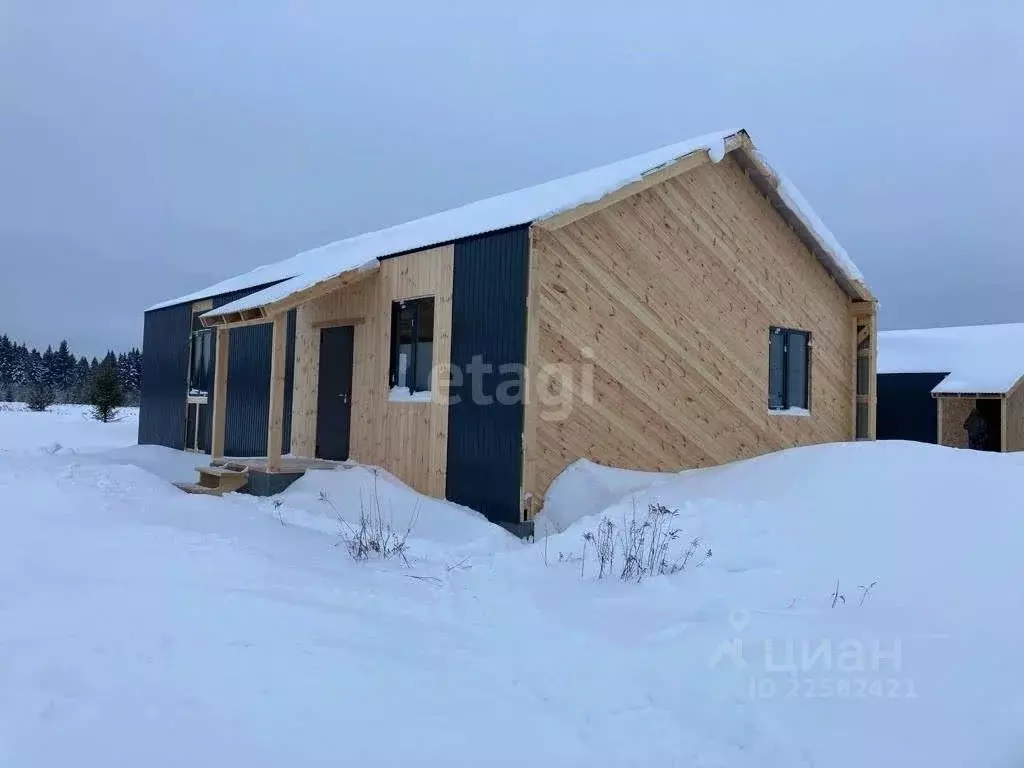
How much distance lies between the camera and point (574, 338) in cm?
954

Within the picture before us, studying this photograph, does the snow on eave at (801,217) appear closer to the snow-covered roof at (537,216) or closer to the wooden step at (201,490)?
the snow-covered roof at (537,216)

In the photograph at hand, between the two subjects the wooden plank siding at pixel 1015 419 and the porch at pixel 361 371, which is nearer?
the porch at pixel 361 371

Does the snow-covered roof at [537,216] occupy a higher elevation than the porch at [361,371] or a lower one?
higher

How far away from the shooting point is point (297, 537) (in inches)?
297

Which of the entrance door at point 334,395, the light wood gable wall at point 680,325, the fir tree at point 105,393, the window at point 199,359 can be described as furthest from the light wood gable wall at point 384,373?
the fir tree at point 105,393

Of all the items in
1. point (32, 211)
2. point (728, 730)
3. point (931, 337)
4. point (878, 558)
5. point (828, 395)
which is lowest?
point (728, 730)

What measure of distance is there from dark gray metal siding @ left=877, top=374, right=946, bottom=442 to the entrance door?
57.2 feet

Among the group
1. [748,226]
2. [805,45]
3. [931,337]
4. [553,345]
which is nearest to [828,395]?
[748,226]

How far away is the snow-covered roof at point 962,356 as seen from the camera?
67.1 feet

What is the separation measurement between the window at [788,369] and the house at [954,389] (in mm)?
9914

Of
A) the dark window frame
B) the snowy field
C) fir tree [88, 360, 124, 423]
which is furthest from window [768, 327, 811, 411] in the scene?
fir tree [88, 360, 124, 423]

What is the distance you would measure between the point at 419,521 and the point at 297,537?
1.77m

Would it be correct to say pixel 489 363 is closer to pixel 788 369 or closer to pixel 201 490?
pixel 201 490

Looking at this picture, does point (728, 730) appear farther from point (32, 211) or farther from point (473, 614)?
point (32, 211)
